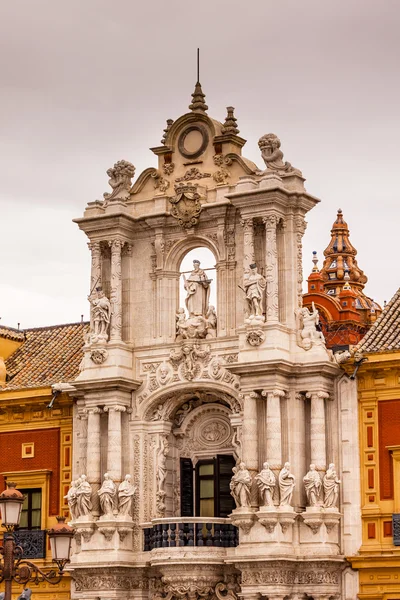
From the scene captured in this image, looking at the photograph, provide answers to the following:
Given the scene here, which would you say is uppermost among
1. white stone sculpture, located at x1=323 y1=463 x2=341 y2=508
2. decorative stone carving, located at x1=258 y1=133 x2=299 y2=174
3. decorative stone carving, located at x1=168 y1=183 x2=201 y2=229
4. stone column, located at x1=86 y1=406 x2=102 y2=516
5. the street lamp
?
decorative stone carving, located at x1=258 y1=133 x2=299 y2=174

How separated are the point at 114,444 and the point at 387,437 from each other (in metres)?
6.73

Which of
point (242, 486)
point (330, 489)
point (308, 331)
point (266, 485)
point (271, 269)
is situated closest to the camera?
point (266, 485)

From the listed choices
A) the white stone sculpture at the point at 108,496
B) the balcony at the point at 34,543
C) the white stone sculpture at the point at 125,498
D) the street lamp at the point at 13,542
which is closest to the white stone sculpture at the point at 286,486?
the white stone sculpture at the point at 125,498

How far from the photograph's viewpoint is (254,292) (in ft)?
107

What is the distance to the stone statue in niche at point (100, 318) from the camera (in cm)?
3462

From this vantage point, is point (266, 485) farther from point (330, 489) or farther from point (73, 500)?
point (73, 500)

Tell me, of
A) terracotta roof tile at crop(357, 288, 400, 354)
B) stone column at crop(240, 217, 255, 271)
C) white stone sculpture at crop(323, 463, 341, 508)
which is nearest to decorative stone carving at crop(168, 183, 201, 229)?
stone column at crop(240, 217, 255, 271)

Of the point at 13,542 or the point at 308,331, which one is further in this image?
the point at 308,331

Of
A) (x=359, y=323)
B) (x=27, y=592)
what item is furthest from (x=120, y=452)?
(x=359, y=323)

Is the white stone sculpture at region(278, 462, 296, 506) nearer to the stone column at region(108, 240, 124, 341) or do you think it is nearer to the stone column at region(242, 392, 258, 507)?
the stone column at region(242, 392, 258, 507)

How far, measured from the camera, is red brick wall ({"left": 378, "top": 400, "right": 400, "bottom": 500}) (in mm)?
31594

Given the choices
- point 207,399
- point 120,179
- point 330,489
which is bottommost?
point 330,489

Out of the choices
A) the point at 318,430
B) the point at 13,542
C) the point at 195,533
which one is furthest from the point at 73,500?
the point at 13,542

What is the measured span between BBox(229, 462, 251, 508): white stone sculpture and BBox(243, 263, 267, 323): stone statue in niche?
3.50 m
